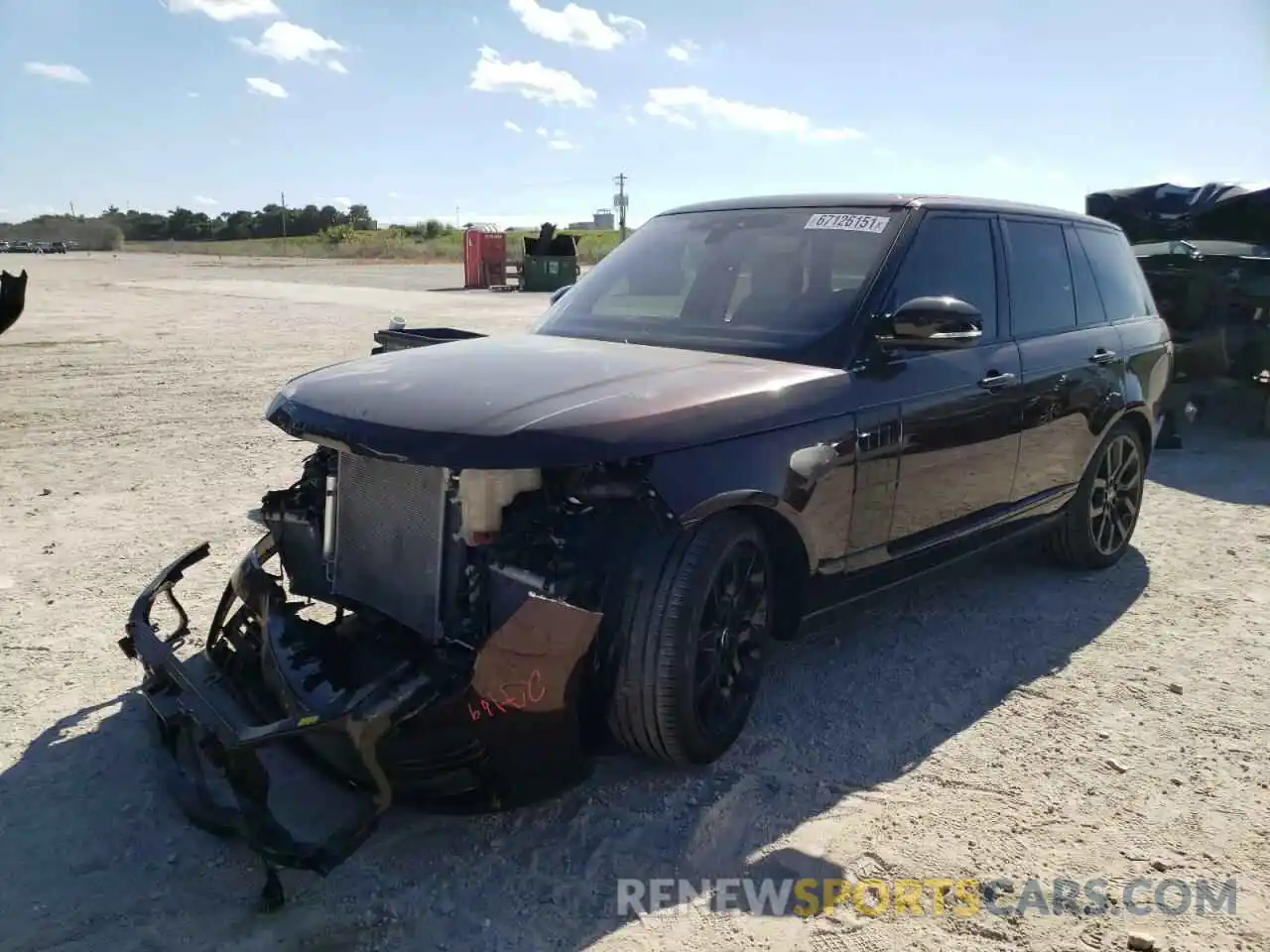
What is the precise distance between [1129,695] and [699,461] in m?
2.16

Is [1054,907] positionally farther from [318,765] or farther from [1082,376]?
[1082,376]

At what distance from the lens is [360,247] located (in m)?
63.3

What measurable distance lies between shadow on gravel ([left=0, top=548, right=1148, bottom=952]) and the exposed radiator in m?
0.66

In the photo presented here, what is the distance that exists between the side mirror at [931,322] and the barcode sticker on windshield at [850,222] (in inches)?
18.1

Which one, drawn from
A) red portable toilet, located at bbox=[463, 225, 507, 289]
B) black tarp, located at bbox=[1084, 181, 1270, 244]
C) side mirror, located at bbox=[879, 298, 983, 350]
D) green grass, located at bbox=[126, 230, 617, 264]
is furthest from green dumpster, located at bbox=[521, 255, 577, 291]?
side mirror, located at bbox=[879, 298, 983, 350]

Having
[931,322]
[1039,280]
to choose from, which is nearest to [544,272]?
[1039,280]

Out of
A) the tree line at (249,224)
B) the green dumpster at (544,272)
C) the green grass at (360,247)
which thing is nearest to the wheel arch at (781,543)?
the green dumpster at (544,272)

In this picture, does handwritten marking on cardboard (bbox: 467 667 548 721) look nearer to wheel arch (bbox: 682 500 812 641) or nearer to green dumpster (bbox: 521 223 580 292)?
wheel arch (bbox: 682 500 812 641)

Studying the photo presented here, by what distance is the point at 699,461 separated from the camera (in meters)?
2.89

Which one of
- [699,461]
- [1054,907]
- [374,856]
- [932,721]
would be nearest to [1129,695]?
[932,721]

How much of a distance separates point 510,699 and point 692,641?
Result: 582 millimetres

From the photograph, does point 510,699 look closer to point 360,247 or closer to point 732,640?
point 732,640

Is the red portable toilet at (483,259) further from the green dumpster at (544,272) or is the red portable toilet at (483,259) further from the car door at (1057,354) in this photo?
the car door at (1057,354)

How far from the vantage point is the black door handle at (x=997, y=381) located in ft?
13.2
